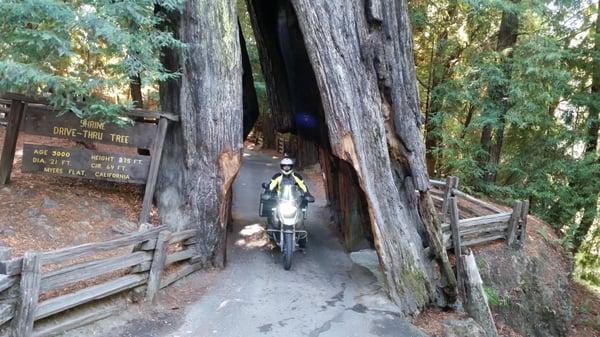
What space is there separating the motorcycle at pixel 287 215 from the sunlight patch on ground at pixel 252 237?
1.13 ft

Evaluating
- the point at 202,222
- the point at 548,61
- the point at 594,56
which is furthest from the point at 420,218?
the point at 594,56

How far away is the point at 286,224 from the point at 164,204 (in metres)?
2.35

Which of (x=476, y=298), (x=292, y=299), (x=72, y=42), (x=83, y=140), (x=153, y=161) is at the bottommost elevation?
(x=292, y=299)

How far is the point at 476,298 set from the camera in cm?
766

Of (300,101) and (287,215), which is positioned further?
(300,101)

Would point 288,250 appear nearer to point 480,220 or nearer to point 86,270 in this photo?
point 86,270

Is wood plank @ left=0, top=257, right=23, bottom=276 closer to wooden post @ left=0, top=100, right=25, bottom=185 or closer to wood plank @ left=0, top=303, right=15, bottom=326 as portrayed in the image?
wood plank @ left=0, top=303, right=15, bottom=326

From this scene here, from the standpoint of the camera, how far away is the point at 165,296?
6875 mm

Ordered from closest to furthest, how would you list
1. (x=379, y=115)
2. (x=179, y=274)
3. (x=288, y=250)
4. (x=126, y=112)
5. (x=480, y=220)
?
(x=179, y=274)
(x=126, y=112)
(x=379, y=115)
(x=288, y=250)
(x=480, y=220)

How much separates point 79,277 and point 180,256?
2.30m

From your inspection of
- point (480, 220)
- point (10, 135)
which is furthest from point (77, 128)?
point (480, 220)

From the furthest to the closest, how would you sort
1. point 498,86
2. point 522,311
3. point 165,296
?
point 498,86 → point 522,311 → point 165,296

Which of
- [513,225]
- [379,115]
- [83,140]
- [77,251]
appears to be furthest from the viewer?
[513,225]

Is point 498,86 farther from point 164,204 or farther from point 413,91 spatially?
point 164,204
